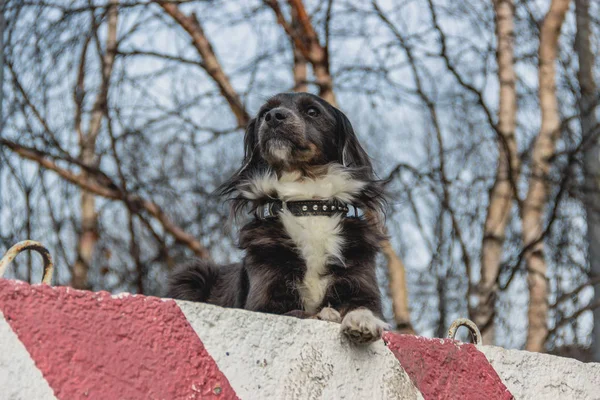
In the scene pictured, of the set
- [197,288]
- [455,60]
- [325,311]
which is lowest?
[197,288]

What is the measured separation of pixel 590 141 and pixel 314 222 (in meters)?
5.05

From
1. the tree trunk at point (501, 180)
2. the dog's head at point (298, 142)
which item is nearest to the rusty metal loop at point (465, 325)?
the dog's head at point (298, 142)

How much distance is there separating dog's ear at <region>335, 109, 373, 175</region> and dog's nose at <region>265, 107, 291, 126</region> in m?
0.34

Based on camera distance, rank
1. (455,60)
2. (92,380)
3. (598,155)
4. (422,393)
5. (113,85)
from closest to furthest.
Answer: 1. (92,380)
2. (422,393)
3. (598,155)
4. (455,60)
5. (113,85)

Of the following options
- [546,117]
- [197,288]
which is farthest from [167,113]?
[197,288]

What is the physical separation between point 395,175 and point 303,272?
5.12 m

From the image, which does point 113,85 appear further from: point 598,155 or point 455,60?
point 598,155

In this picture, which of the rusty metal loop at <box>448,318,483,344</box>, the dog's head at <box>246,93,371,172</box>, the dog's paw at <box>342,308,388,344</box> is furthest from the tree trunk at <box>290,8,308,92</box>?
the dog's paw at <box>342,308,388,344</box>

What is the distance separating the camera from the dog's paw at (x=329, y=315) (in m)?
3.34

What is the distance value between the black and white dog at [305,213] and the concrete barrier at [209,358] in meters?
0.49

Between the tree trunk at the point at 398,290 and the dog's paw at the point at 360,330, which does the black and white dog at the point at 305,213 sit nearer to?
the dog's paw at the point at 360,330

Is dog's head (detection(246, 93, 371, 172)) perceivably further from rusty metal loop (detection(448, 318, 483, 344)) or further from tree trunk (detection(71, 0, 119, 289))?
tree trunk (detection(71, 0, 119, 289))

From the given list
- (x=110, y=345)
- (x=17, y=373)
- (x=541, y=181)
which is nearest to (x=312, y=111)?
(x=110, y=345)

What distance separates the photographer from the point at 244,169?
4.20 meters
